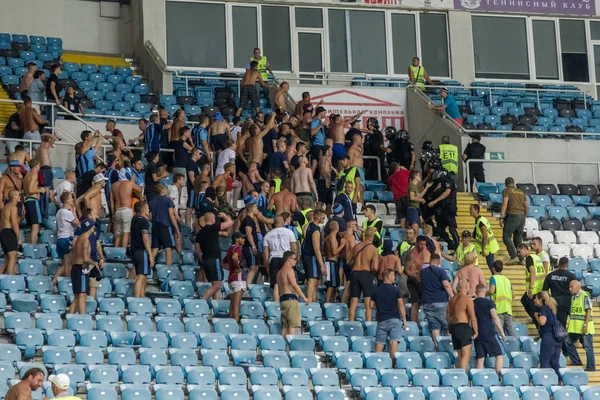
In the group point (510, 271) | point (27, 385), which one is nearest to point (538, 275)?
point (510, 271)

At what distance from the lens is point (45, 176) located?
2133cm

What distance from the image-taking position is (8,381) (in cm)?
1553

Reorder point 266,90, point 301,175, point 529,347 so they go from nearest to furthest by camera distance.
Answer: point 529,347 → point 301,175 → point 266,90

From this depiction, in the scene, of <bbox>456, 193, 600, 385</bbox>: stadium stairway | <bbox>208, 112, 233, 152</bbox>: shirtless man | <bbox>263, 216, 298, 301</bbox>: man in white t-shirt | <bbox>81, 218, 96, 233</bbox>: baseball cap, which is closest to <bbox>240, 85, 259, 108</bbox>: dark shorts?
<bbox>208, 112, 233, 152</bbox>: shirtless man

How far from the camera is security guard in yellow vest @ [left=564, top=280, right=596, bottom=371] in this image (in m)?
20.0

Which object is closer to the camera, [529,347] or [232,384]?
[232,384]

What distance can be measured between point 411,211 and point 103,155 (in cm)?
580

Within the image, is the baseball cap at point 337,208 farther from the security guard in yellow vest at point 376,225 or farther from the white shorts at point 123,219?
the white shorts at point 123,219

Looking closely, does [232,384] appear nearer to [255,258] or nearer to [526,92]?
[255,258]

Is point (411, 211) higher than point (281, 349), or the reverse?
point (411, 211)

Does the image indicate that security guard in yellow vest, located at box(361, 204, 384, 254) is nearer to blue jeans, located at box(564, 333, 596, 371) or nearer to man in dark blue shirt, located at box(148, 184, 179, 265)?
man in dark blue shirt, located at box(148, 184, 179, 265)

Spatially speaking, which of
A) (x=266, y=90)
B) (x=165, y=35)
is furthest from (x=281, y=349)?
(x=165, y=35)

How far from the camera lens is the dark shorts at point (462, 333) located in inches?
739

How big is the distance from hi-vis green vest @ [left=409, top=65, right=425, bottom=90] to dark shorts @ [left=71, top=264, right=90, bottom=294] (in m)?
13.0
